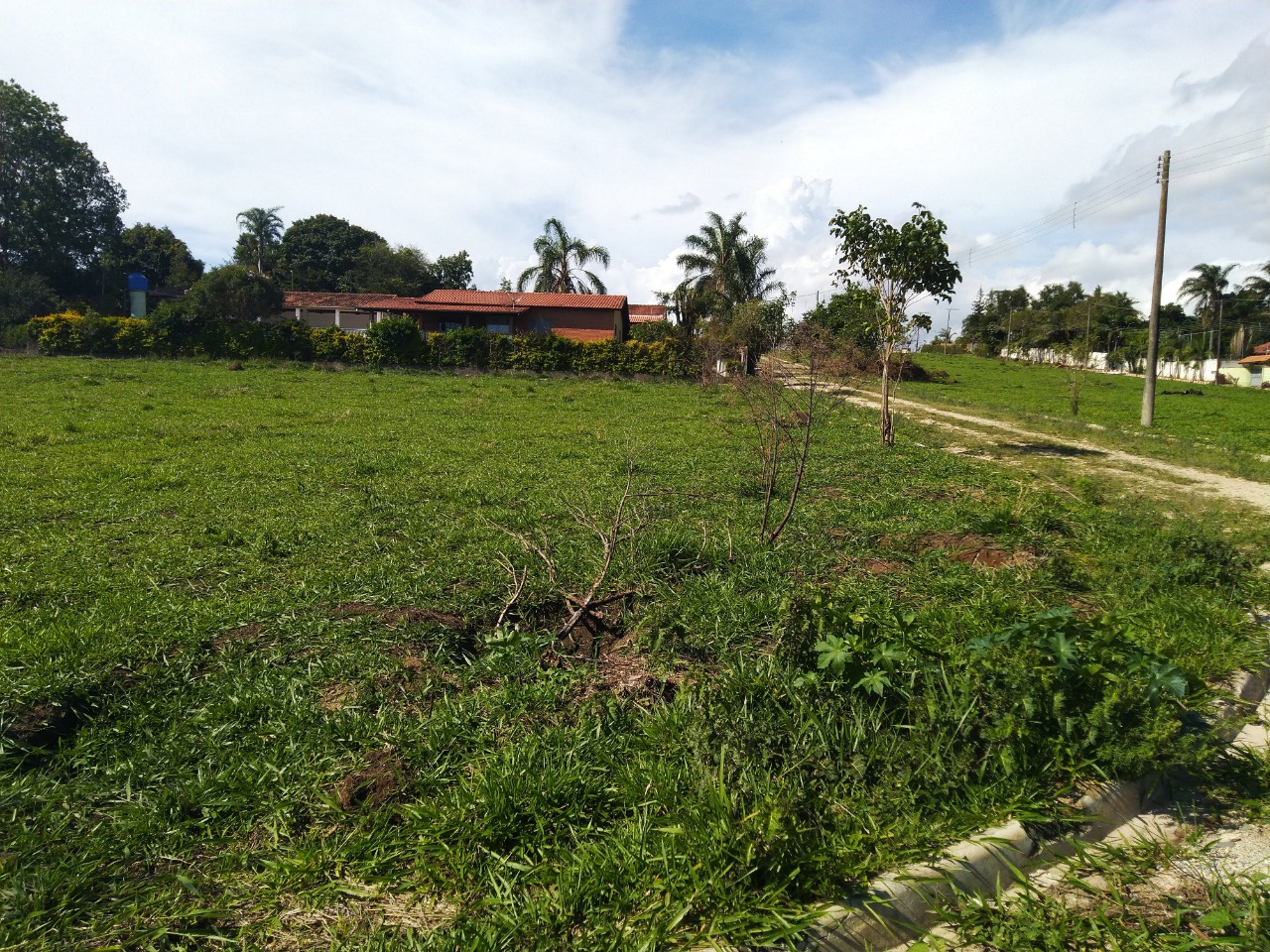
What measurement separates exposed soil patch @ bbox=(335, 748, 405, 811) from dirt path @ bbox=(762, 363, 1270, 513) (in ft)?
20.2

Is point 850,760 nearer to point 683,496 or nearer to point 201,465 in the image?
point 683,496

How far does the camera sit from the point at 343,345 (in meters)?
28.1

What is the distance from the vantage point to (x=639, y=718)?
332 cm

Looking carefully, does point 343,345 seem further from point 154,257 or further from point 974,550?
point 154,257

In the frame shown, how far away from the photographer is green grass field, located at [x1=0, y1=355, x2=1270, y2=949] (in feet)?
7.59

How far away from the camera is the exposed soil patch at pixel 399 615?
4.26m

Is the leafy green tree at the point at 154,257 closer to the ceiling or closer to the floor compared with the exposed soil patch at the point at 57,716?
closer to the ceiling

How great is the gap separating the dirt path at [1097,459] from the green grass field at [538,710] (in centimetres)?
384

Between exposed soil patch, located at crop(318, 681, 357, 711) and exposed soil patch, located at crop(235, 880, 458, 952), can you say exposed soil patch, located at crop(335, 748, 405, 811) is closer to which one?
exposed soil patch, located at crop(235, 880, 458, 952)

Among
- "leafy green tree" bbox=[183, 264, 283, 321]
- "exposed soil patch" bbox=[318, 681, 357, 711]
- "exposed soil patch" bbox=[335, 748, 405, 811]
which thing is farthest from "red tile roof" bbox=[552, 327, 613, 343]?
"exposed soil patch" bbox=[335, 748, 405, 811]

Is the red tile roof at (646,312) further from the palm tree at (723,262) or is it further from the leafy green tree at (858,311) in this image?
the leafy green tree at (858,311)

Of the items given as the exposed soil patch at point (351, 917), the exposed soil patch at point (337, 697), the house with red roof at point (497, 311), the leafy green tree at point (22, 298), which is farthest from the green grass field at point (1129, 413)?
the leafy green tree at point (22, 298)

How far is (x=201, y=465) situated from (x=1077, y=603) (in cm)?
905

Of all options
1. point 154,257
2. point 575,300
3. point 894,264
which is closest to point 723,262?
point 575,300
